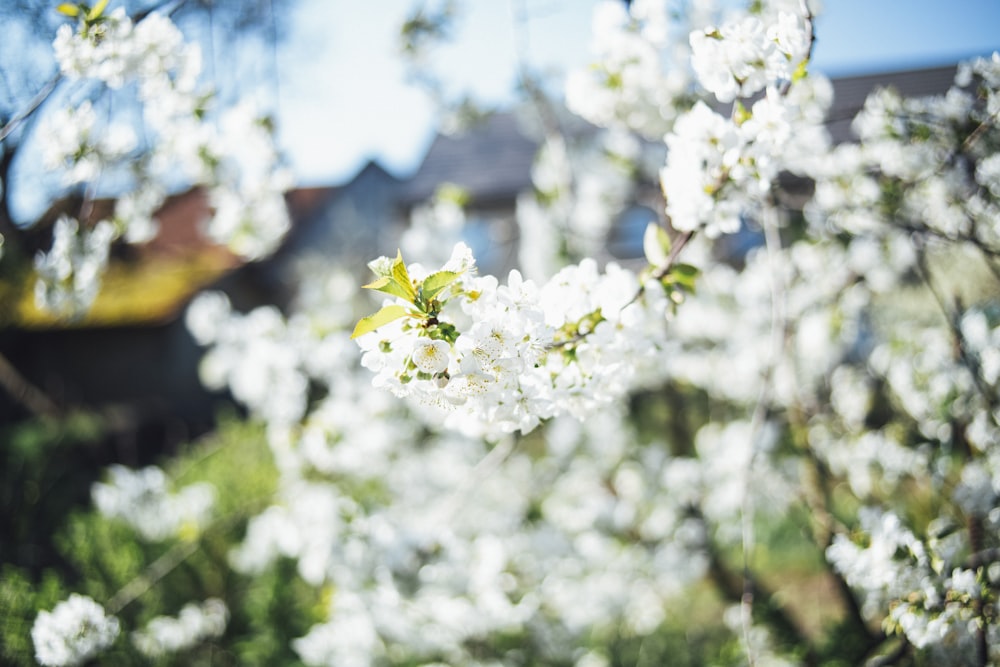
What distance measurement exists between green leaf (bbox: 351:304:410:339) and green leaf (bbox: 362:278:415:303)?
0.07ft

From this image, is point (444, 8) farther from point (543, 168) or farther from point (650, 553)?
point (650, 553)

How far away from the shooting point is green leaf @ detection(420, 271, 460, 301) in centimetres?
102

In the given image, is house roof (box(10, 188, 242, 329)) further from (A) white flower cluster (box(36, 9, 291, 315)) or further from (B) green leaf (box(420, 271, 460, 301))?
(B) green leaf (box(420, 271, 460, 301))

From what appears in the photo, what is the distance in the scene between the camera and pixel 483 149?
44.6 ft

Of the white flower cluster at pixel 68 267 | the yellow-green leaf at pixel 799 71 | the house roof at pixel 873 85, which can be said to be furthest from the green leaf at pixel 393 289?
the house roof at pixel 873 85

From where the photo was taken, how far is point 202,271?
11.3 metres

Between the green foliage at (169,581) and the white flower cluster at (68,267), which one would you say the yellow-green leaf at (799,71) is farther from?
the green foliage at (169,581)

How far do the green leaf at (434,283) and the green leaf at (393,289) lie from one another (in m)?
0.03

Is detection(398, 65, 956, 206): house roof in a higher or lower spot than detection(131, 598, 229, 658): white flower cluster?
lower

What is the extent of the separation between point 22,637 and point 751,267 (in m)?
4.03

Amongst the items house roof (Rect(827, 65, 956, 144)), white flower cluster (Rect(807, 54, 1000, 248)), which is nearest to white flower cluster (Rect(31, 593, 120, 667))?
white flower cluster (Rect(807, 54, 1000, 248))

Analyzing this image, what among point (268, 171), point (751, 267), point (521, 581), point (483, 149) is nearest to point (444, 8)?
point (268, 171)

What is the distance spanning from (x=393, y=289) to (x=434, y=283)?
7 cm

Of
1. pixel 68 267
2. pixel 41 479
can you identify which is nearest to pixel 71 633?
pixel 68 267
